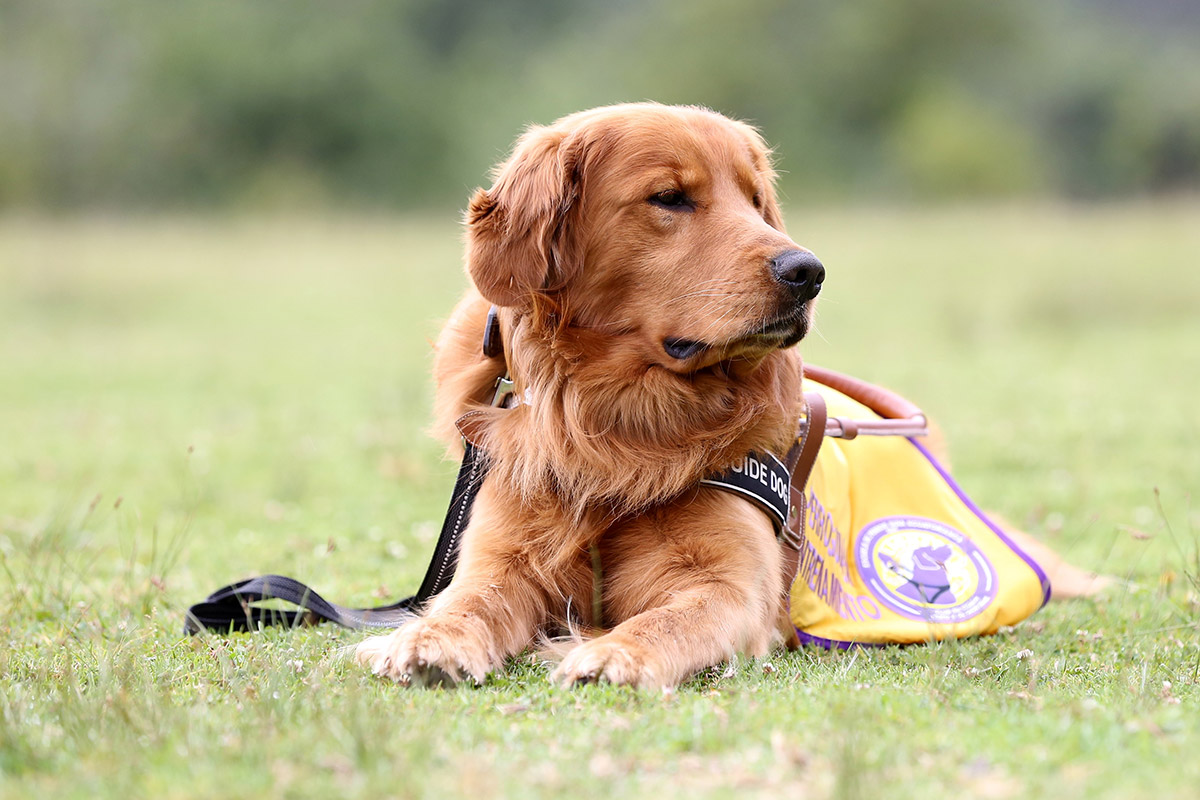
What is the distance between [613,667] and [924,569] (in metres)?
1.62

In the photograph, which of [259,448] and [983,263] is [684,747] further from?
[983,263]

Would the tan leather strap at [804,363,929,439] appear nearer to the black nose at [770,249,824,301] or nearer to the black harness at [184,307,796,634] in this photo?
the black harness at [184,307,796,634]

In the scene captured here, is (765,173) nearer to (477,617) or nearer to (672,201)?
→ (672,201)

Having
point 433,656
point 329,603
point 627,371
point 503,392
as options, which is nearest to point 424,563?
point 329,603

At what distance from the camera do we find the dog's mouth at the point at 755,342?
3.38 metres

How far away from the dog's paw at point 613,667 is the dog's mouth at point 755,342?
3.16 ft

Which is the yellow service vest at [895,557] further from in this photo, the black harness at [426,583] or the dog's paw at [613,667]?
the dog's paw at [613,667]

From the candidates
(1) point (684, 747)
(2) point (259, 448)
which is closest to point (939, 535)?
(1) point (684, 747)

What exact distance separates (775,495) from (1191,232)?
18613 mm

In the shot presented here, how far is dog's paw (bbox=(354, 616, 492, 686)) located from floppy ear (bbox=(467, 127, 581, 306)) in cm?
105

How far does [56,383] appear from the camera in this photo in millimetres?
11305

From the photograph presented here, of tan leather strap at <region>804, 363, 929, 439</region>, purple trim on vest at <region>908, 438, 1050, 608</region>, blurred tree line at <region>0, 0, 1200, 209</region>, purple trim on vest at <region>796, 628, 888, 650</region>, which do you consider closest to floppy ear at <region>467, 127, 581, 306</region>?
tan leather strap at <region>804, 363, 929, 439</region>

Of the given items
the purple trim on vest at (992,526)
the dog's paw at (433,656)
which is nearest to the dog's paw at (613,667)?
the dog's paw at (433,656)

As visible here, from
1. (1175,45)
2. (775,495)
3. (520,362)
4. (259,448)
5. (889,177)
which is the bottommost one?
(259,448)
